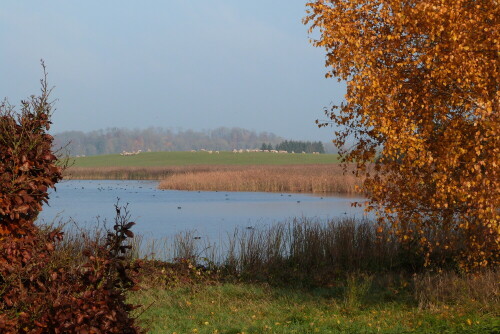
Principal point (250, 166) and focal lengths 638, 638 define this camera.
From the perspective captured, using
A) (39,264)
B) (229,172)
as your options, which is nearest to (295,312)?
(39,264)

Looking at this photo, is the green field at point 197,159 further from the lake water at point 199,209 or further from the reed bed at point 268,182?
the lake water at point 199,209

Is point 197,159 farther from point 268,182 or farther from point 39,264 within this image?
point 39,264

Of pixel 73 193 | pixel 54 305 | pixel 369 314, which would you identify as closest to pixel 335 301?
pixel 369 314

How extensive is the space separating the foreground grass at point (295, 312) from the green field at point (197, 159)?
7996 centimetres

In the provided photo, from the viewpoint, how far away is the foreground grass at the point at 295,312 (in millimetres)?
10164

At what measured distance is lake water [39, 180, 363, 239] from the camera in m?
27.5

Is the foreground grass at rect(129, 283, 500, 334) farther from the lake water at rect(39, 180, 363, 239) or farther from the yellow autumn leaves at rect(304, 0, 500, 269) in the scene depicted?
the lake water at rect(39, 180, 363, 239)

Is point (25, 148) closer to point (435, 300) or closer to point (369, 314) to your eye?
point (369, 314)

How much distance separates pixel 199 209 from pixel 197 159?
221 feet

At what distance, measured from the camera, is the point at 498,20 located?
11.1 metres

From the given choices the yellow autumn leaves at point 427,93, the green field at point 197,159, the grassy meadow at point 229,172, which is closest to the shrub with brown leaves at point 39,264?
the grassy meadow at point 229,172

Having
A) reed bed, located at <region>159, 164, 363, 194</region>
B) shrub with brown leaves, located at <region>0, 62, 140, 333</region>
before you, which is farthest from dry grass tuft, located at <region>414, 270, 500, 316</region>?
reed bed, located at <region>159, 164, 363, 194</region>

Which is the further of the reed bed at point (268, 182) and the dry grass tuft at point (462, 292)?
the reed bed at point (268, 182)

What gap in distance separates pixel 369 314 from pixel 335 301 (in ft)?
3.83
